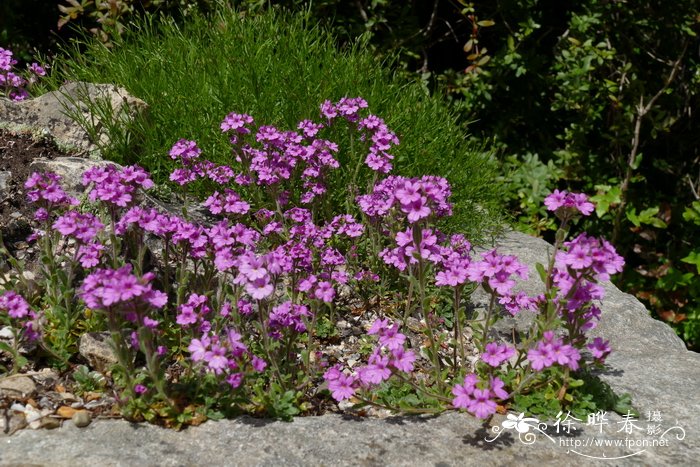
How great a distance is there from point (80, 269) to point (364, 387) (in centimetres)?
151

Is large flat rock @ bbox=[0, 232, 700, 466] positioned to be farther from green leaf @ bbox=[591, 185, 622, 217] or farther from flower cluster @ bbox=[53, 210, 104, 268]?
green leaf @ bbox=[591, 185, 622, 217]

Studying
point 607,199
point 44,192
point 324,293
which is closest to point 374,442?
point 324,293

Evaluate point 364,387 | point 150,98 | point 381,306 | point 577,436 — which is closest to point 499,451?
point 577,436

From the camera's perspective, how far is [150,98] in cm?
450

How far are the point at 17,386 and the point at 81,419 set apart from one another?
378 millimetres

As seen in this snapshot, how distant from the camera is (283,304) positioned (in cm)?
287

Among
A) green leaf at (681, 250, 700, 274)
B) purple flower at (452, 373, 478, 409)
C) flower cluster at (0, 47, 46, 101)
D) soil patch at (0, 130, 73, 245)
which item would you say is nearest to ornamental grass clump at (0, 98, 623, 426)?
purple flower at (452, 373, 478, 409)

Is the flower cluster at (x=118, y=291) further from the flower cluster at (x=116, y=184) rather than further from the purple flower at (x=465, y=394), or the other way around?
the purple flower at (x=465, y=394)

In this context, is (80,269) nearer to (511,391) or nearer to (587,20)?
(511,391)

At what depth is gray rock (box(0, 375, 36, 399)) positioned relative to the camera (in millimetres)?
2637

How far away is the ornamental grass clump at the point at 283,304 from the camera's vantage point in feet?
8.23

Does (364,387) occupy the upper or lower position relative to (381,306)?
upper

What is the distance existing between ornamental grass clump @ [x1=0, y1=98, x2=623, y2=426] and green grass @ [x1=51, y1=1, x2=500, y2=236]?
0.66 metres

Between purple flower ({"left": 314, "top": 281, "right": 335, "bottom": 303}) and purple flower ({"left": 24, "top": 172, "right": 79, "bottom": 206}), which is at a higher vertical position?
purple flower ({"left": 24, "top": 172, "right": 79, "bottom": 206})
